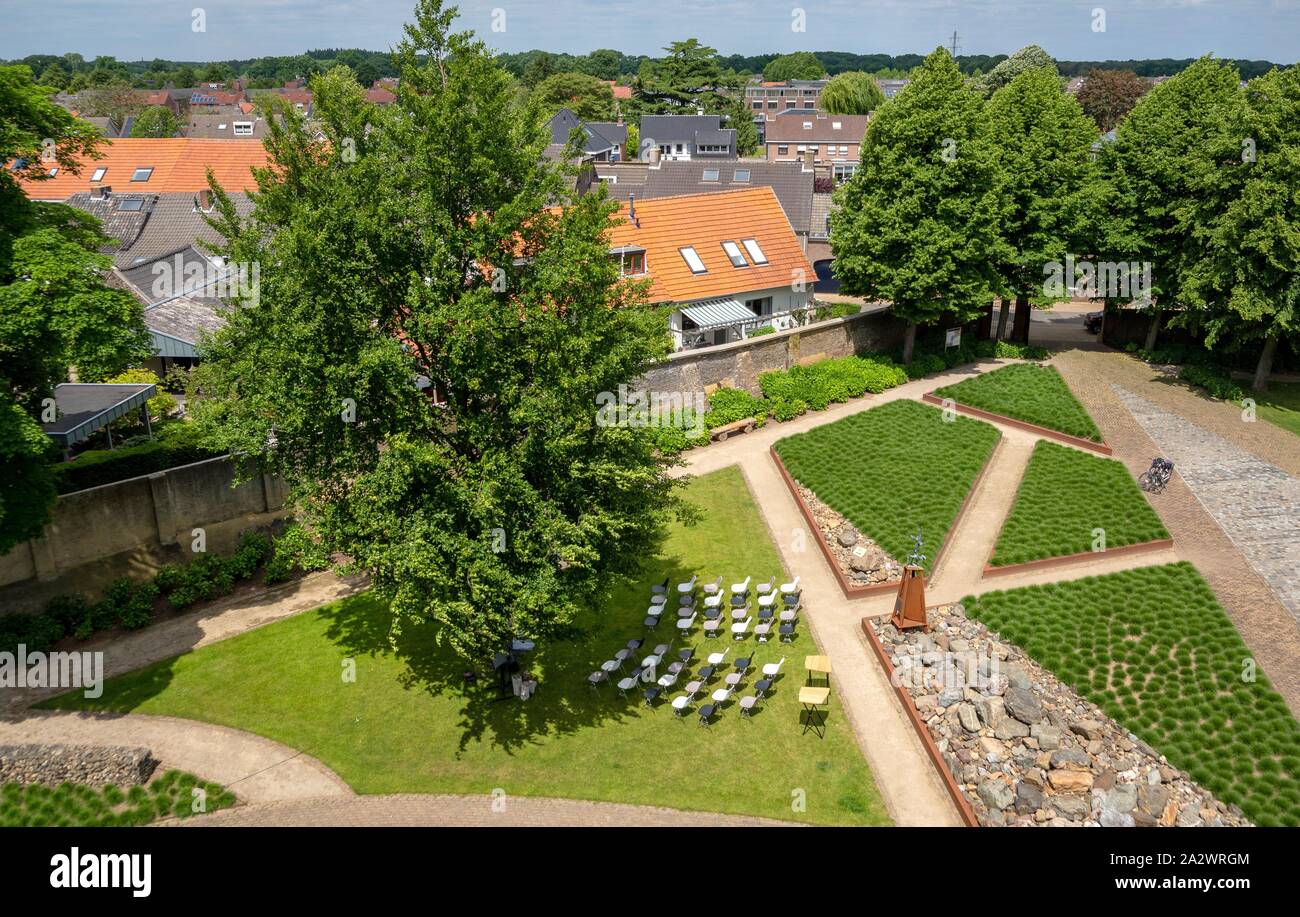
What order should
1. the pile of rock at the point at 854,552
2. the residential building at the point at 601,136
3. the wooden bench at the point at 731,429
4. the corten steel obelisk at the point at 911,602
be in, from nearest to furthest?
the corten steel obelisk at the point at 911,602, the pile of rock at the point at 854,552, the wooden bench at the point at 731,429, the residential building at the point at 601,136

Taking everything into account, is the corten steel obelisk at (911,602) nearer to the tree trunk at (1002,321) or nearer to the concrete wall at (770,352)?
the concrete wall at (770,352)

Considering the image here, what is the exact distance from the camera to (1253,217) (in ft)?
124

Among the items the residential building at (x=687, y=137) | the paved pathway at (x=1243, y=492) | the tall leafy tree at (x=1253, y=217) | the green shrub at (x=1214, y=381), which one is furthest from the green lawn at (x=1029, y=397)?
the residential building at (x=687, y=137)

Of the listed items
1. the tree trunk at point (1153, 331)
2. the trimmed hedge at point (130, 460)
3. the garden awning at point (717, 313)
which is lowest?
the trimmed hedge at point (130, 460)

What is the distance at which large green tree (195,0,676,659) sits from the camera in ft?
64.2

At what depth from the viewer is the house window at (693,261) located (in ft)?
151

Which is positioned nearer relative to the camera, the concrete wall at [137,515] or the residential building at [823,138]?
the concrete wall at [137,515]

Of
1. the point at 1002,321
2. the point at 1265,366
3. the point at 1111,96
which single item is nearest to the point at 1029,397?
the point at 1002,321

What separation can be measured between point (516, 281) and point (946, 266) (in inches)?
1042

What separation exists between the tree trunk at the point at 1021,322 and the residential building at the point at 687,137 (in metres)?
61.2

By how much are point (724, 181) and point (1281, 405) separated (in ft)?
122

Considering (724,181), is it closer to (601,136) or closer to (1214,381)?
(1214,381)
